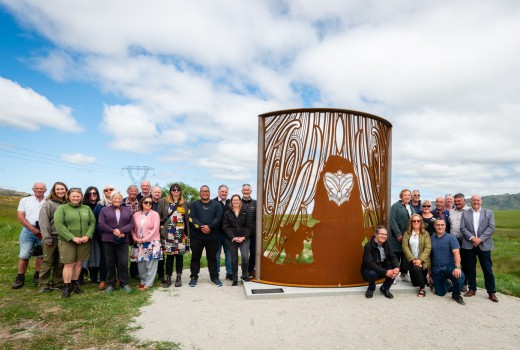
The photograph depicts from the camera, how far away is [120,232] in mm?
5652

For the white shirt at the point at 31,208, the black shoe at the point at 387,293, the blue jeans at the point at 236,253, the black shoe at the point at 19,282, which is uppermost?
the white shirt at the point at 31,208

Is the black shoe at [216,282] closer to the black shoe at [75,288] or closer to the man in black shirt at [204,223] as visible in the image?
the man in black shirt at [204,223]

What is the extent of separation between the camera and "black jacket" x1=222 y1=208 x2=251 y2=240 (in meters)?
6.29

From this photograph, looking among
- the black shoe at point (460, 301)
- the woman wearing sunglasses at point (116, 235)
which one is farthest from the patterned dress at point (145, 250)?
the black shoe at point (460, 301)

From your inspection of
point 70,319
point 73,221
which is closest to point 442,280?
point 70,319

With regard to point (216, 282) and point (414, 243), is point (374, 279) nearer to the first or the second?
point (414, 243)

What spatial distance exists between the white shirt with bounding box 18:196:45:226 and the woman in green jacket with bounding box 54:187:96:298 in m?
0.86

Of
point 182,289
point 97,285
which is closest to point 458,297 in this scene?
point 182,289

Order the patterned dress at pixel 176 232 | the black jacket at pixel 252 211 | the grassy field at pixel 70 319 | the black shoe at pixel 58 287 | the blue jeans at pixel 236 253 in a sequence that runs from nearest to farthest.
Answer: the grassy field at pixel 70 319
the black shoe at pixel 58 287
the patterned dress at pixel 176 232
the blue jeans at pixel 236 253
the black jacket at pixel 252 211

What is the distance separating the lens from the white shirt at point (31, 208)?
19.6 ft

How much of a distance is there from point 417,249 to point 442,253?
0.38 metres

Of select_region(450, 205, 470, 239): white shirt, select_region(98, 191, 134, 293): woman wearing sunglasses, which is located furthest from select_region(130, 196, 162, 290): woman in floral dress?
select_region(450, 205, 470, 239): white shirt

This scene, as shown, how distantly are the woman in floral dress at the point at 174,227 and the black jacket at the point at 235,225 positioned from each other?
712mm

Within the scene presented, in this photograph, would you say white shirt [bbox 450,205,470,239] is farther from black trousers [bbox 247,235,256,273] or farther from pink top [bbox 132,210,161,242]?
pink top [bbox 132,210,161,242]
